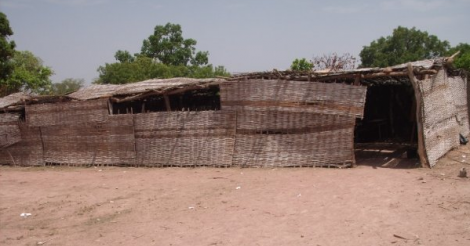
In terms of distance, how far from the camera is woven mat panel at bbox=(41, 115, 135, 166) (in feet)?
36.6

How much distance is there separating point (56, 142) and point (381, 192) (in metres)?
9.24

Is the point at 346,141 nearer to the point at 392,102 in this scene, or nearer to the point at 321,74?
the point at 321,74

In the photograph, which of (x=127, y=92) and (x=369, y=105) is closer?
(x=127, y=92)

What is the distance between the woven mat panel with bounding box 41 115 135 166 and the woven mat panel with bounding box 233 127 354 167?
10.5 ft

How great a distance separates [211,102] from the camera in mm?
14172

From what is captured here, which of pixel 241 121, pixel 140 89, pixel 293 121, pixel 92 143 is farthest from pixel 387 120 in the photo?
pixel 92 143

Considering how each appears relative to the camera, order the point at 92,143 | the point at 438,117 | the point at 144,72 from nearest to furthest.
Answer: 1. the point at 438,117
2. the point at 92,143
3. the point at 144,72

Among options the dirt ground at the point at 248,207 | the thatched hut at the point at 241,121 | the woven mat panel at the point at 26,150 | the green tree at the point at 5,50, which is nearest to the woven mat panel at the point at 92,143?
the thatched hut at the point at 241,121

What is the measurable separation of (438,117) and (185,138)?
612cm

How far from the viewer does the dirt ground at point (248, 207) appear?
532 centimetres

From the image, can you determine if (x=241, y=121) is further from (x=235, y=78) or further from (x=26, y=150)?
(x=26, y=150)

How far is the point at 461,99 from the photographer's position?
41.1 ft

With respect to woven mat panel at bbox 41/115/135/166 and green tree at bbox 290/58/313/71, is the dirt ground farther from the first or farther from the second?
green tree at bbox 290/58/313/71

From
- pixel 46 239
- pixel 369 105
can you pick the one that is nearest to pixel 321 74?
pixel 369 105
